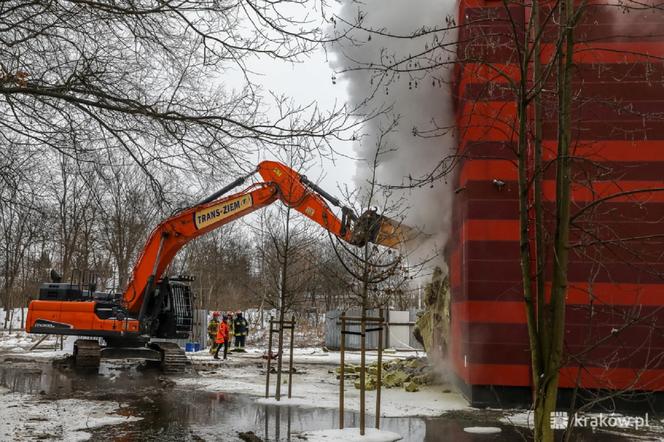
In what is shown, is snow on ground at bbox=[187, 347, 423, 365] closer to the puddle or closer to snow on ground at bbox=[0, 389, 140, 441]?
the puddle

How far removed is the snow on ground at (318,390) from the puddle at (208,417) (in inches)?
23.5

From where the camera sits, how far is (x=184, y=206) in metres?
7.73

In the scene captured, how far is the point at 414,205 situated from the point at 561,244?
1262 cm

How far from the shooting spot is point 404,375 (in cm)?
1545

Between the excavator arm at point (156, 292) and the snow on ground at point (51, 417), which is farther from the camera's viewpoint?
the excavator arm at point (156, 292)

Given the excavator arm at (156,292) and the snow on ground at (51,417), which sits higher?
the excavator arm at (156,292)

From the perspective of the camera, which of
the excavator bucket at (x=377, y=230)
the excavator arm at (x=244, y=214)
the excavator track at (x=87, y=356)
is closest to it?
the excavator bucket at (x=377, y=230)

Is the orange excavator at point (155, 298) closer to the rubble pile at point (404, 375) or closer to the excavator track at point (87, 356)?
the excavator track at point (87, 356)

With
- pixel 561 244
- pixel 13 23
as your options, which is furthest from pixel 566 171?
pixel 13 23

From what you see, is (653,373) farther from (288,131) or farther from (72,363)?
(72,363)

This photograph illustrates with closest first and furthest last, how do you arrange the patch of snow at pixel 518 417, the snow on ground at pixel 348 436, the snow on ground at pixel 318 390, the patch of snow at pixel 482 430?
1. the snow on ground at pixel 348 436
2. the patch of snow at pixel 482 430
3. the patch of snow at pixel 518 417
4. the snow on ground at pixel 318 390

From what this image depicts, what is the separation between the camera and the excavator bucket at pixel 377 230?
37.3 ft

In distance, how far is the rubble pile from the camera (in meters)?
14.7

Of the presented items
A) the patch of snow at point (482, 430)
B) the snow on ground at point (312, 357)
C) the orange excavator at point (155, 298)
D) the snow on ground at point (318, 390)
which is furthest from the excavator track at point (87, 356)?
the patch of snow at point (482, 430)
